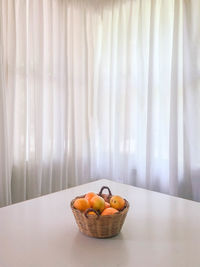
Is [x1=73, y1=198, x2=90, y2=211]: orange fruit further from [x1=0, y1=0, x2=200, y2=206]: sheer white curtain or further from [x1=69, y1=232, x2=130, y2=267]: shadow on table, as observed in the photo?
Result: [x1=0, y1=0, x2=200, y2=206]: sheer white curtain

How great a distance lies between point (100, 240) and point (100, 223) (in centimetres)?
8

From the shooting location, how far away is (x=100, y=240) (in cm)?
92

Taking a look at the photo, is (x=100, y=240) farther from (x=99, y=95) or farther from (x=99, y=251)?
(x=99, y=95)

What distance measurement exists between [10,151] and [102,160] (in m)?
1.18

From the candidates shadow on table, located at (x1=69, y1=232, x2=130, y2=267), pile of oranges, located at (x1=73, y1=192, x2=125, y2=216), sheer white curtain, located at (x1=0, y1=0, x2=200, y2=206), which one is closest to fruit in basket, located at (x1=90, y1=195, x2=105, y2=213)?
pile of oranges, located at (x1=73, y1=192, x2=125, y2=216)

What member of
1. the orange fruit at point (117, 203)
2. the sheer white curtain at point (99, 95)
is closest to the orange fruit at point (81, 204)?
the orange fruit at point (117, 203)

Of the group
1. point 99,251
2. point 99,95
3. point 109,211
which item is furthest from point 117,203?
point 99,95

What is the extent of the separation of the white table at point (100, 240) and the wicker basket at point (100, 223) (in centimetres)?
2

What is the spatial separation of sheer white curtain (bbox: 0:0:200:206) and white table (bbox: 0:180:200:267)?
1192 mm

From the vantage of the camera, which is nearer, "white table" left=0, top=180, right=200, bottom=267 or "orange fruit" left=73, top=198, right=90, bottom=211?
"white table" left=0, top=180, right=200, bottom=267

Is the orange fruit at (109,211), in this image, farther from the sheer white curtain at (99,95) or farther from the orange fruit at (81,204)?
the sheer white curtain at (99,95)

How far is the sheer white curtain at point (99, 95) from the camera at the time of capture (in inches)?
90.3

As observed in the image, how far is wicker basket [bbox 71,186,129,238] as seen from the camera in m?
0.89

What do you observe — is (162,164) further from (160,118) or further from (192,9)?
(192,9)
